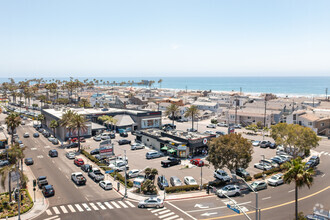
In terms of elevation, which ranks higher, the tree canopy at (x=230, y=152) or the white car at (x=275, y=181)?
the tree canopy at (x=230, y=152)

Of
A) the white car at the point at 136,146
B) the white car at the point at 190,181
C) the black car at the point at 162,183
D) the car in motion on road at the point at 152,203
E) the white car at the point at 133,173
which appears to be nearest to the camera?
the car in motion on road at the point at 152,203

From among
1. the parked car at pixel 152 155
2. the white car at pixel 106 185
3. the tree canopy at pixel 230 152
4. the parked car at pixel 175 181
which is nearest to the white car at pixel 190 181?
the parked car at pixel 175 181

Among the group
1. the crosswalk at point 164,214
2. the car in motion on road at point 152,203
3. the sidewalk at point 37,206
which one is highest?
the car in motion on road at point 152,203

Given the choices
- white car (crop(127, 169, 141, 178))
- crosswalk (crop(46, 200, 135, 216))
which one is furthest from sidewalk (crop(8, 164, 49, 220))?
white car (crop(127, 169, 141, 178))

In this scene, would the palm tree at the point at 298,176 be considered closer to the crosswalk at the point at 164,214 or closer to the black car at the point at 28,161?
the crosswalk at the point at 164,214

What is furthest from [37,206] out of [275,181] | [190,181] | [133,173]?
[275,181]

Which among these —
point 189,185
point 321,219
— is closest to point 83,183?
point 189,185
